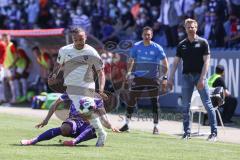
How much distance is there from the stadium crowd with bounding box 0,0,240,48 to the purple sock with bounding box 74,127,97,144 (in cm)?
997

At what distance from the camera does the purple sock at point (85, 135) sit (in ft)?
39.2

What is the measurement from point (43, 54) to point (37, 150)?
53.7 ft

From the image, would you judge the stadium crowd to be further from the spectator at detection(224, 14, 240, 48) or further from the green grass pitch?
the green grass pitch

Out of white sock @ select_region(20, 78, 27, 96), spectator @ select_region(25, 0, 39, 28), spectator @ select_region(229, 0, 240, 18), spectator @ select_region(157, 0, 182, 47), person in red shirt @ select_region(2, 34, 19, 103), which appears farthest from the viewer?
spectator @ select_region(25, 0, 39, 28)

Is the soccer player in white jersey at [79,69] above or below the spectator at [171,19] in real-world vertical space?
above

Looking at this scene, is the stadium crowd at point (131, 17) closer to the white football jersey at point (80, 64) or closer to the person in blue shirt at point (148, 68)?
the person in blue shirt at point (148, 68)

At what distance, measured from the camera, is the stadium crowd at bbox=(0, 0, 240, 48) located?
22.2m

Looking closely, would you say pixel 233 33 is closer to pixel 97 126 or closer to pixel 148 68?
pixel 148 68

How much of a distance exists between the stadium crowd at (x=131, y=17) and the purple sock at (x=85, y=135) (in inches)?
392

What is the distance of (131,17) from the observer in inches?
1057

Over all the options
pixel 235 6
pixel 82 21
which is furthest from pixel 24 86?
→ pixel 235 6

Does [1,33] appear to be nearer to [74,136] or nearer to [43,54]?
[43,54]

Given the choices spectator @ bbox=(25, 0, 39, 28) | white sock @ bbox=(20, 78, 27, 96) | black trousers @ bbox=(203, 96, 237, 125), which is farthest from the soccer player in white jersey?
spectator @ bbox=(25, 0, 39, 28)

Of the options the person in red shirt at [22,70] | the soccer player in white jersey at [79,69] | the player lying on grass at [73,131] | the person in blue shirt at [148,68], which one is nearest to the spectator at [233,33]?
the person in blue shirt at [148,68]
